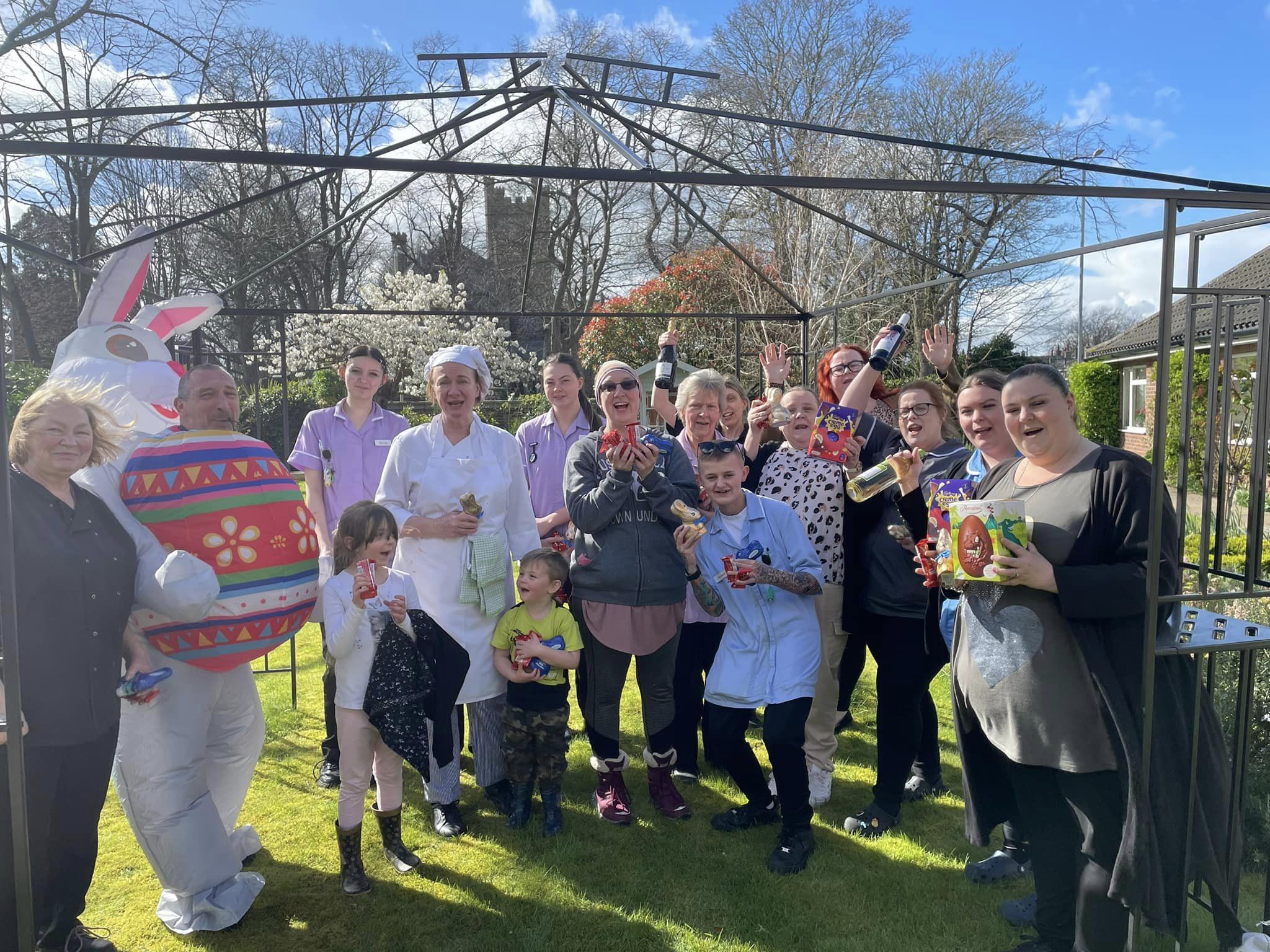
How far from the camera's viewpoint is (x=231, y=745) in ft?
10.1

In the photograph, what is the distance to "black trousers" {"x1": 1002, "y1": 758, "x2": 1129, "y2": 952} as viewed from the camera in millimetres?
2379

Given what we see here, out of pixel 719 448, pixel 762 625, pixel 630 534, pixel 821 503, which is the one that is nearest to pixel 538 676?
pixel 630 534

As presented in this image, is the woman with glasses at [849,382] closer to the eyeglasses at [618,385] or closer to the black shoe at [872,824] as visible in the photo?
the eyeglasses at [618,385]

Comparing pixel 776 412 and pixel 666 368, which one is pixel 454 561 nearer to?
pixel 666 368

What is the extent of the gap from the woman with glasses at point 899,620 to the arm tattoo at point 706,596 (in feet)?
2.33

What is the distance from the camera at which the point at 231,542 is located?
2793 millimetres

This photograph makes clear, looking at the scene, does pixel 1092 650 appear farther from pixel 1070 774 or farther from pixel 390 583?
pixel 390 583

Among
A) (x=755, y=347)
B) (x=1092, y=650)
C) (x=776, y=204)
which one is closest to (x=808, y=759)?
(x=1092, y=650)

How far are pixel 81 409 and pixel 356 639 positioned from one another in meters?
1.20

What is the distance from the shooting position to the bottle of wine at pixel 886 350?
3.69 m

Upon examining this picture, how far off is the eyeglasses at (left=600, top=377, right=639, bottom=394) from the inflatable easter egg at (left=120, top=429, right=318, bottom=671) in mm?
1391

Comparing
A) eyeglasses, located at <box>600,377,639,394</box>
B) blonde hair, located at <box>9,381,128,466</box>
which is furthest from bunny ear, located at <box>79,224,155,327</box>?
eyeglasses, located at <box>600,377,639,394</box>

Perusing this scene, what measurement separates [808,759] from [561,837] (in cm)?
122

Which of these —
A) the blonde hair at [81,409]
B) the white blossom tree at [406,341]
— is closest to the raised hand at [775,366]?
the blonde hair at [81,409]
